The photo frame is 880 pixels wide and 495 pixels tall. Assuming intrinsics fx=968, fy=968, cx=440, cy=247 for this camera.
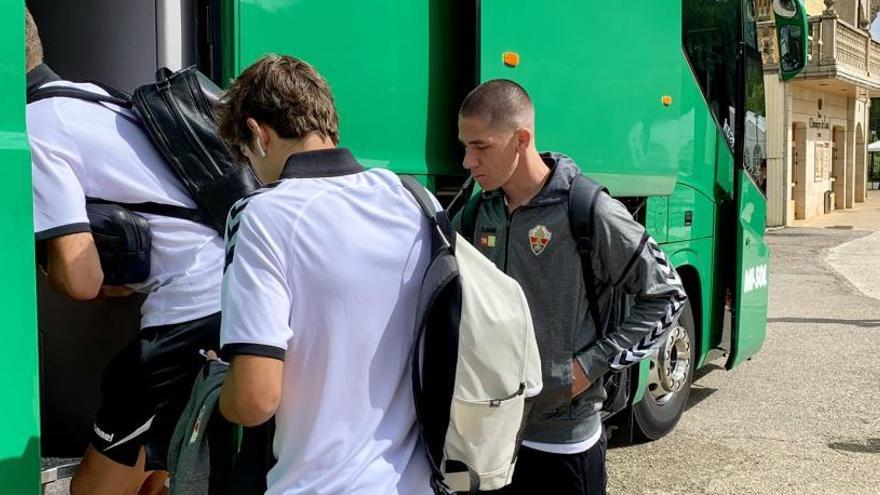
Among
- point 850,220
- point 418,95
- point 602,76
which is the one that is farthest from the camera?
point 850,220

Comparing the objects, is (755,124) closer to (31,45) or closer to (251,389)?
(31,45)

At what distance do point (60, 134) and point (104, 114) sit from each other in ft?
0.50

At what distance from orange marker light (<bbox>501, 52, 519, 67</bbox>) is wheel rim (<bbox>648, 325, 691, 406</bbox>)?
8.05 ft

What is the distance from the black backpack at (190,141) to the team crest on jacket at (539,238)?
919mm

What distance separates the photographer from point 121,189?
2.31 m

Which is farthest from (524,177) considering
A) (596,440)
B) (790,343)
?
(790,343)

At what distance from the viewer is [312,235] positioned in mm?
1729

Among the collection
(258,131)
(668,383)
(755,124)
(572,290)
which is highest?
(755,124)

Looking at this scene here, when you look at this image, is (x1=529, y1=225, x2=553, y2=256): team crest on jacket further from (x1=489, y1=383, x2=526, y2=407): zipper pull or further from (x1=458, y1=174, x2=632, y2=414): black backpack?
(x1=489, y1=383, x2=526, y2=407): zipper pull

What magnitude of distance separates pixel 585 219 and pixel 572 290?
0.22 meters

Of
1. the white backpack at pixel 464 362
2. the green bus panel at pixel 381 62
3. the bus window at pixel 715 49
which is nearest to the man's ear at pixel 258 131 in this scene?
the white backpack at pixel 464 362

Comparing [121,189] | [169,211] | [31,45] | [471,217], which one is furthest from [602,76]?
[31,45]

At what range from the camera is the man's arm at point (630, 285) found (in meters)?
2.81

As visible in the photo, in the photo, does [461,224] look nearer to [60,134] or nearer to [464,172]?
[464,172]
